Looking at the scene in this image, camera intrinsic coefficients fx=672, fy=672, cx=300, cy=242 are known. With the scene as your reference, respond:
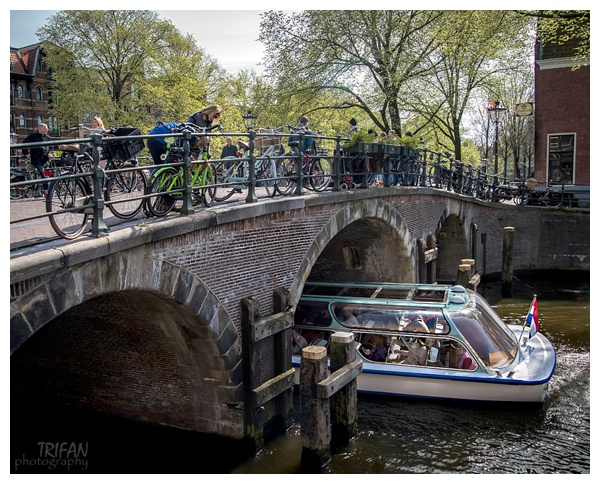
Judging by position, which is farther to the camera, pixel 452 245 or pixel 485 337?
pixel 452 245

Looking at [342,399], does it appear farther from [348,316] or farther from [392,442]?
[348,316]

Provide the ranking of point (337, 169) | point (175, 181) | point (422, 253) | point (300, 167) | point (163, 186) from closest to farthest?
1. point (163, 186)
2. point (175, 181)
3. point (300, 167)
4. point (337, 169)
5. point (422, 253)

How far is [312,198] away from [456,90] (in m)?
17.1

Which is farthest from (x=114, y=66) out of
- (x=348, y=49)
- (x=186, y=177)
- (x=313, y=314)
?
(x=186, y=177)

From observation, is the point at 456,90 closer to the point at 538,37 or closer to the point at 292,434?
the point at 538,37

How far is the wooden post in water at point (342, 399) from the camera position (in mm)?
9344

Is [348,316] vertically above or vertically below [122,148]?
below

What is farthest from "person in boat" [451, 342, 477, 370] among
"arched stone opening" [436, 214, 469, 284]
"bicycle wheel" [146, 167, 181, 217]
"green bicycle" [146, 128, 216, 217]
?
"arched stone opening" [436, 214, 469, 284]

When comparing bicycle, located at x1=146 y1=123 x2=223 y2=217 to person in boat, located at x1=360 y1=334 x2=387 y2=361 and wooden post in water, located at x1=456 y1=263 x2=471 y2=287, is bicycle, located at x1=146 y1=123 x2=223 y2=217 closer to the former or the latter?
person in boat, located at x1=360 y1=334 x2=387 y2=361

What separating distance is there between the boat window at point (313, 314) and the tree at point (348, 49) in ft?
43.4

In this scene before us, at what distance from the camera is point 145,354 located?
31.5 ft

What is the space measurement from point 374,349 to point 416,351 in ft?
2.44

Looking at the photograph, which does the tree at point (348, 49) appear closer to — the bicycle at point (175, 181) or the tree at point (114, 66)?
the tree at point (114, 66)

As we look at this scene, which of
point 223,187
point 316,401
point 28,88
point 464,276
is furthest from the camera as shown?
point 28,88
